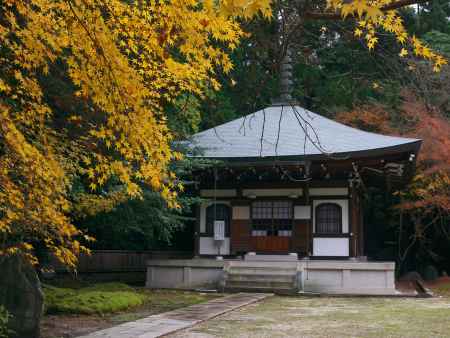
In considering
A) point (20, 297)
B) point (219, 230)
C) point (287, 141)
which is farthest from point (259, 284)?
point (20, 297)

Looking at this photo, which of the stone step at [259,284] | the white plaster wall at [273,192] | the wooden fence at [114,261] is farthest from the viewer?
the wooden fence at [114,261]

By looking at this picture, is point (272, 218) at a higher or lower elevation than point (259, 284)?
higher

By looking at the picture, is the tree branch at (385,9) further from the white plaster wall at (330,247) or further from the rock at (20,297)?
the white plaster wall at (330,247)

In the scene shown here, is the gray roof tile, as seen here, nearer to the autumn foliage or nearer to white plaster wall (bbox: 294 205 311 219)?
the autumn foliage

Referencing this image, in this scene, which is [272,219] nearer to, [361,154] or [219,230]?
[219,230]

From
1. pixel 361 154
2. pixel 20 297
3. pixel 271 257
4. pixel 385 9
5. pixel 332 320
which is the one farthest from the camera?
pixel 271 257

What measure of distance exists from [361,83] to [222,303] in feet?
61.3

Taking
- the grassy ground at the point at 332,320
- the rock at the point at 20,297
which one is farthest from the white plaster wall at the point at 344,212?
the rock at the point at 20,297

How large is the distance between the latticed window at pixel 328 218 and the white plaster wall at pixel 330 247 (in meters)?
0.29

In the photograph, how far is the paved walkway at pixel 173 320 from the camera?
8.40 meters

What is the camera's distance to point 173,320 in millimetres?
9938

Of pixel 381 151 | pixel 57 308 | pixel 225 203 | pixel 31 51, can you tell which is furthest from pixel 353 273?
pixel 31 51

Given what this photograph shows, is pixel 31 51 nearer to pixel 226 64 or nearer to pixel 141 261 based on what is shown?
pixel 226 64

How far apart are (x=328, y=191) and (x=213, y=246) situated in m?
4.30
